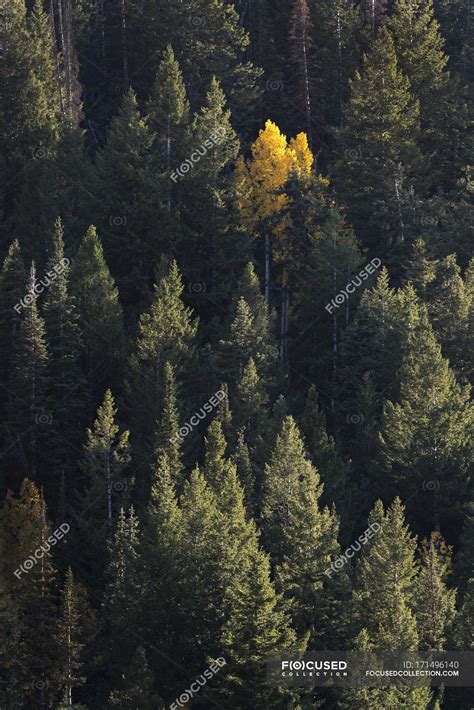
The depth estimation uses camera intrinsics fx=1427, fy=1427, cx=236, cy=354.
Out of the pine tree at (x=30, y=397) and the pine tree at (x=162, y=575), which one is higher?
the pine tree at (x=30, y=397)

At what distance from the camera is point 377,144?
7656cm

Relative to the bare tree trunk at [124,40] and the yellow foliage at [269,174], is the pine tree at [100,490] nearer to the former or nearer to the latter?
the yellow foliage at [269,174]

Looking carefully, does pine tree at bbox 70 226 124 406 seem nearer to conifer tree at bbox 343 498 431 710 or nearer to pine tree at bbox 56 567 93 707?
pine tree at bbox 56 567 93 707

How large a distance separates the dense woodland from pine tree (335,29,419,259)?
6.6 inches

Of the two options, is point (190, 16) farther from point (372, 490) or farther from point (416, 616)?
point (416, 616)

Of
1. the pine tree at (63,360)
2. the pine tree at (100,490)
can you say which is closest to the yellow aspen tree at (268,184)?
the pine tree at (63,360)

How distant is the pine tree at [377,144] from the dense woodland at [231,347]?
169 mm

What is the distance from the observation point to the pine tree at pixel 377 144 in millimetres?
74812

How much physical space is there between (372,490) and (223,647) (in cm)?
1406

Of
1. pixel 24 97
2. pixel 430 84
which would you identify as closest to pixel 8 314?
pixel 24 97

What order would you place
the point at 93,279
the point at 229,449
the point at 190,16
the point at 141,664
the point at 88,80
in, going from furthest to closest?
the point at 88,80, the point at 190,16, the point at 93,279, the point at 229,449, the point at 141,664

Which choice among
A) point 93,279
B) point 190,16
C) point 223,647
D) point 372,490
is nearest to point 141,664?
point 223,647

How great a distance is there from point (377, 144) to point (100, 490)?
91.0ft

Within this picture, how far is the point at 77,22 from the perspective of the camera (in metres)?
90.3
